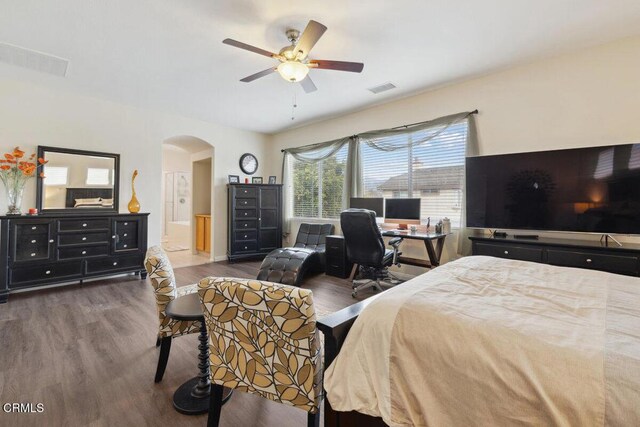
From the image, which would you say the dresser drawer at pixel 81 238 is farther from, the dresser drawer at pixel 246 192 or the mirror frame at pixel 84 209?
the dresser drawer at pixel 246 192

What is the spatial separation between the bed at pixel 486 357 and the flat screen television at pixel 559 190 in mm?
1763

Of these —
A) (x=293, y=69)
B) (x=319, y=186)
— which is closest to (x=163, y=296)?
(x=293, y=69)

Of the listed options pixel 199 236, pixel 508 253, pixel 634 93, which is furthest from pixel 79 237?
pixel 634 93

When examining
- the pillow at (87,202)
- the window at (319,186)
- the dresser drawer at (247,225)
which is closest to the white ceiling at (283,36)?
the pillow at (87,202)

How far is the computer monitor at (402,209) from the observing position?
4.03 metres

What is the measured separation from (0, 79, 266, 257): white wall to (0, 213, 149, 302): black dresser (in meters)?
0.47

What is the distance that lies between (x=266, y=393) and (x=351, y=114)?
14.9ft

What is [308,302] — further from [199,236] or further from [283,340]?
[199,236]

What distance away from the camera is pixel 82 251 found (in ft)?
12.5

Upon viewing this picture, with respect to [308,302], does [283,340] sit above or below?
below

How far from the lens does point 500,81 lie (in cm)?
342

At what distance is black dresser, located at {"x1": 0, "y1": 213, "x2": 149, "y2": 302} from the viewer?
332cm

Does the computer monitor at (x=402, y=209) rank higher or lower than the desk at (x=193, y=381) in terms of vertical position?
higher

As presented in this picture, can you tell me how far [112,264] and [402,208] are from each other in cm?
420
